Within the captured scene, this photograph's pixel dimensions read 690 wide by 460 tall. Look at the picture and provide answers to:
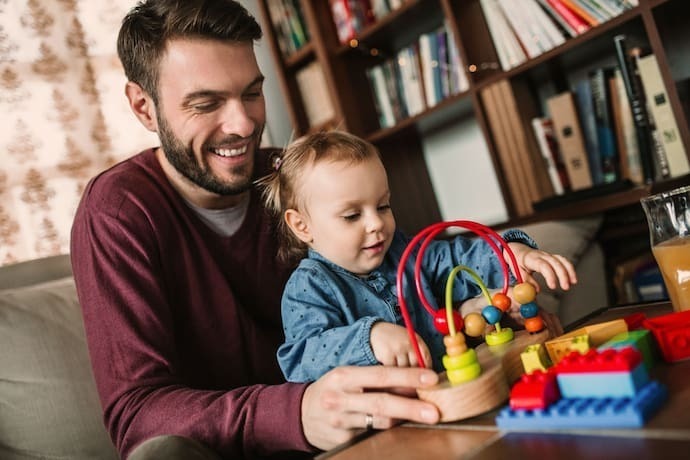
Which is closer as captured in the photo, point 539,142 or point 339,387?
point 339,387

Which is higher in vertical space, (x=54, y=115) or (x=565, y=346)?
(x=54, y=115)

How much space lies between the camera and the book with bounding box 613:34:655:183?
2035 millimetres

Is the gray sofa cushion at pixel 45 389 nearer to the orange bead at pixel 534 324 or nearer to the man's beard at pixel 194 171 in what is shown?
the man's beard at pixel 194 171

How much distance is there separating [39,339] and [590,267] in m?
1.57

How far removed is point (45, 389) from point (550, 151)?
6.03 ft

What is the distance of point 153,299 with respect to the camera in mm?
1228

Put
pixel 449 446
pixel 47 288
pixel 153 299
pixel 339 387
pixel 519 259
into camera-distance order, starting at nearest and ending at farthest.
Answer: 1. pixel 449 446
2. pixel 339 387
3. pixel 519 259
4. pixel 153 299
5. pixel 47 288

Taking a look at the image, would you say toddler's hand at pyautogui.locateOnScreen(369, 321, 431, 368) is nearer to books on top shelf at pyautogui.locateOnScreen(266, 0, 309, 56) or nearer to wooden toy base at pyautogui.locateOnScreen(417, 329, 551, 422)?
wooden toy base at pyautogui.locateOnScreen(417, 329, 551, 422)

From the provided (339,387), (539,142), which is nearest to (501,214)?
(539,142)

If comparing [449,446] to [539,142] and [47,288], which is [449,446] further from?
[539,142]

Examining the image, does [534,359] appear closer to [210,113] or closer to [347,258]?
[347,258]

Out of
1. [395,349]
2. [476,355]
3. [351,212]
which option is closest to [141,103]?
[351,212]

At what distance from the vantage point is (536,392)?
0.70 meters

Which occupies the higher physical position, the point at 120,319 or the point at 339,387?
the point at 120,319
